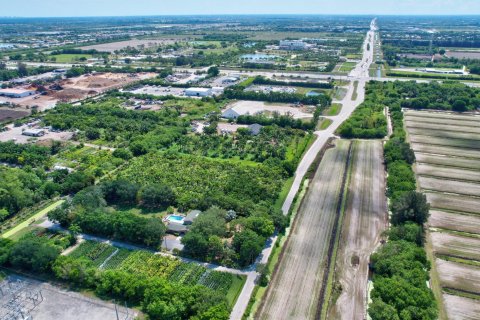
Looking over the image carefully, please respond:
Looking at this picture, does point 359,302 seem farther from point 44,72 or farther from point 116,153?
point 44,72

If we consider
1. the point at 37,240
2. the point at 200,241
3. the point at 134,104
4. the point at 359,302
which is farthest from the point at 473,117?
the point at 37,240

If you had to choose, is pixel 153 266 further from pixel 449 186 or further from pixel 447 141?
pixel 447 141

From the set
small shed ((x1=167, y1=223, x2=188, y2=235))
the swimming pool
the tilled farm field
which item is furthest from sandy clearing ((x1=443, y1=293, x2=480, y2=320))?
the swimming pool

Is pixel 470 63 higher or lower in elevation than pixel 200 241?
higher

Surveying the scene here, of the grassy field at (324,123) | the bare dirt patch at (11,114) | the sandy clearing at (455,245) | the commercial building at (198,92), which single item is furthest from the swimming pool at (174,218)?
the commercial building at (198,92)

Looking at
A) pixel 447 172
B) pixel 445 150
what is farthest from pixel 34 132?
pixel 445 150

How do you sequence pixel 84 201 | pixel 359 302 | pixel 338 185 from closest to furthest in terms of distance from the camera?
1. pixel 359 302
2. pixel 84 201
3. pixel 338 185

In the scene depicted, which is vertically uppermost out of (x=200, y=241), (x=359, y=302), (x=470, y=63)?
(x=470, y=63)
